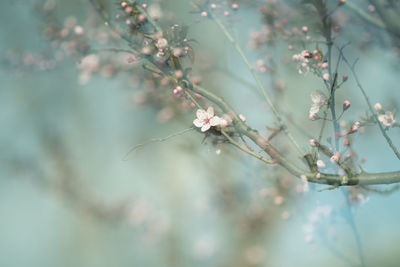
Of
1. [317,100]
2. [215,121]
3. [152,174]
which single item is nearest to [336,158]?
[317,100]

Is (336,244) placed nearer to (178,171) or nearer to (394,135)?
(394,135)

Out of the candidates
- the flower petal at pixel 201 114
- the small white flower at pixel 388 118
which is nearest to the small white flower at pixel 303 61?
the small white flower at pixel 388 118

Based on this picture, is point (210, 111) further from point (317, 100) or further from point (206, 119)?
point (317, 100)

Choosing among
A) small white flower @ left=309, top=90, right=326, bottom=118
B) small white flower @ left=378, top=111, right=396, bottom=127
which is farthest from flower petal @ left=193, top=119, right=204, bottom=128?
small white flower @ left=378, top=111, right=396, bottom=127

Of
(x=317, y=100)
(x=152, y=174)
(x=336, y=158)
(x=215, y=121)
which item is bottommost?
(x=336, y=158)

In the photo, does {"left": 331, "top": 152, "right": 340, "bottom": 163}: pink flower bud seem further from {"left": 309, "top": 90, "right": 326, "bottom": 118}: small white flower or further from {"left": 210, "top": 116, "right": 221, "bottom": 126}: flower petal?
{"left": 210, "top": 116, "right": 221, "bottom": 126}: flower petal

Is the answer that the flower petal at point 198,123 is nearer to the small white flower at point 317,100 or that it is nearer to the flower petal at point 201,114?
the flower petal at point 201,114

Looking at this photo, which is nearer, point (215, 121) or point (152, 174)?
point (215, 121)
